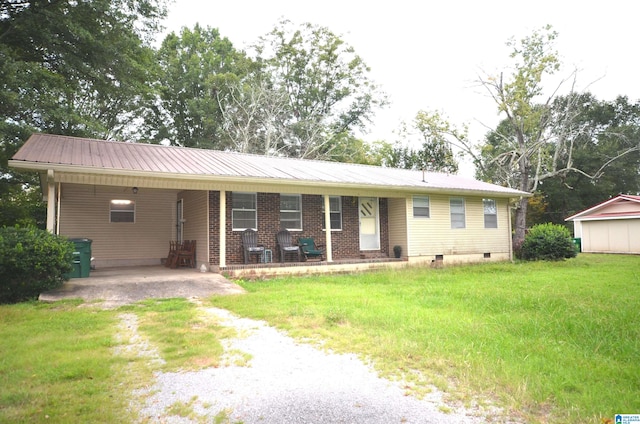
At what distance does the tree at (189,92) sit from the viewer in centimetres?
2645

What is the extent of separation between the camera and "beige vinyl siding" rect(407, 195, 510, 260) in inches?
575

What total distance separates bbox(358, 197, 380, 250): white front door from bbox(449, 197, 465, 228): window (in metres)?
3.11

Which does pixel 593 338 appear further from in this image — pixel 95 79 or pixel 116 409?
pixel 95 79

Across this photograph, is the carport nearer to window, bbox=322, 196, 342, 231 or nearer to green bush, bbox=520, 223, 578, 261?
window, bbox=322, 196, 342, 231

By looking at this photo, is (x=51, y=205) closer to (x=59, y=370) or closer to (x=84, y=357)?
(x=84, y=357)

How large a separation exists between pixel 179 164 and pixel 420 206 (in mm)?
8459

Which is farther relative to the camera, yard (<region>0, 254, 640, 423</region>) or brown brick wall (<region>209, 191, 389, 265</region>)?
brown brick wall (<region>209, 191, 389, 265</region>)

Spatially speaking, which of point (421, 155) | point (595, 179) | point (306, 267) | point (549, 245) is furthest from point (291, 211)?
point (595, 179)

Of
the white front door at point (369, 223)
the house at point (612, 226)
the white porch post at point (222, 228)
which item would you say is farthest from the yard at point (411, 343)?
the house at point (612, 226)

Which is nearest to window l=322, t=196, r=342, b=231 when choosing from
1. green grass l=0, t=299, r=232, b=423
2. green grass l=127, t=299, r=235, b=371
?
green grass l=127, t=299, r=235, b=371

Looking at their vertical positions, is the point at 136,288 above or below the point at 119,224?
below

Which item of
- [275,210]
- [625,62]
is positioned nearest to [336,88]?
[625,62]

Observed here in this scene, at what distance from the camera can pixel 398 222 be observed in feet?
48.2

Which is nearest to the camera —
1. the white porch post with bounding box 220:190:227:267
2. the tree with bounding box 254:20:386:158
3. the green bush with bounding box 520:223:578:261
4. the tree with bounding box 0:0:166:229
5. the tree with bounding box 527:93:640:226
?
the white porch post with bounding box 220:190:227:267
